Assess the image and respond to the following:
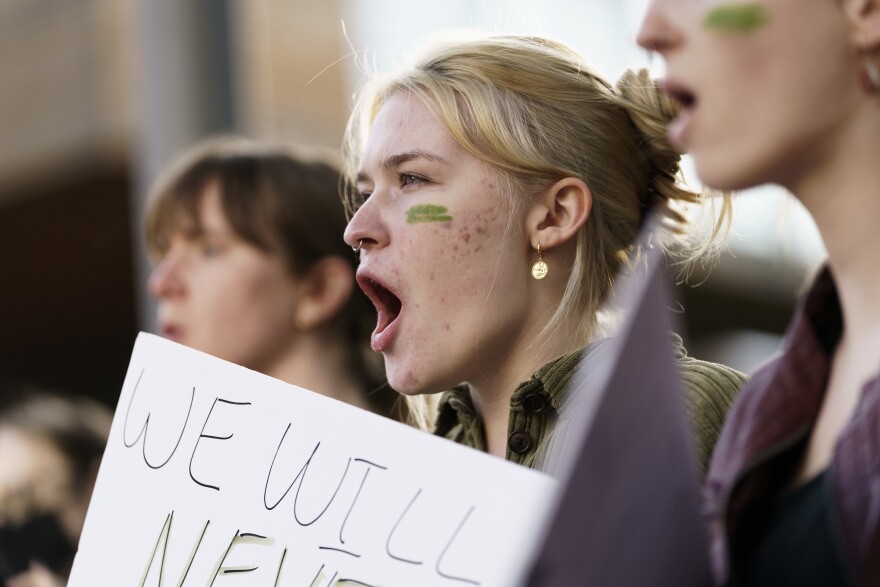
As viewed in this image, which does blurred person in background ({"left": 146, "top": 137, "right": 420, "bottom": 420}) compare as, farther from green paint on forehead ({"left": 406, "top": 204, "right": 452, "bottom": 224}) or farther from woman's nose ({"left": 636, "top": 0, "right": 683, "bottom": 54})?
woman's nose ({"left": 636, "top": 0, "right": 683, "bottom": 54})

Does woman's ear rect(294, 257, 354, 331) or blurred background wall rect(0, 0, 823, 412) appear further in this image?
blurred background wall rect(0, 0, 823, 412)

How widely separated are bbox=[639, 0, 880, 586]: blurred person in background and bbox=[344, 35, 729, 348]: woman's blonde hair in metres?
0.64

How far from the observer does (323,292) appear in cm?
260

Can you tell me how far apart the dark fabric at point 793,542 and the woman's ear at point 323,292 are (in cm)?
154

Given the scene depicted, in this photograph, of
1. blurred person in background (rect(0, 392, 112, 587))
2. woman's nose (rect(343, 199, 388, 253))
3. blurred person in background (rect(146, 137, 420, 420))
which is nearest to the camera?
woman's nose (rect(343, 199, 388, 253))

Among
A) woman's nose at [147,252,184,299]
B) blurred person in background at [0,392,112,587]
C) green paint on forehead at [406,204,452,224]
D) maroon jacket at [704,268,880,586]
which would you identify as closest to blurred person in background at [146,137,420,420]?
woman's nose at [147,252,184,299]

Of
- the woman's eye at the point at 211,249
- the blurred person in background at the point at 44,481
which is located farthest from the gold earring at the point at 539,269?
the blurred person in background at the point at 44,481

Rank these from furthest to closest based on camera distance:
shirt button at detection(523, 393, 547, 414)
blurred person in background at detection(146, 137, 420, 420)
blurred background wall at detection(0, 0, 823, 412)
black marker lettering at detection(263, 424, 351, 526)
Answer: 1. blurred background wall at detection(0, 0, 823, 412)
2. blurred person in background at detection(146, 137, 420, 420)
3. shirt button at detection(523, 393, 547, 414)
4. black marker lettering at detection(263, 424, 351, 526)

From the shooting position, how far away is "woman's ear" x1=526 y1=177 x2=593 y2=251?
1.78m

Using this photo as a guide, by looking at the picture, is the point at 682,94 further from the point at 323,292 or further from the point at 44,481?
the point at 44,481

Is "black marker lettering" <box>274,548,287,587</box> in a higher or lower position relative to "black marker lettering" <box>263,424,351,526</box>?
lower

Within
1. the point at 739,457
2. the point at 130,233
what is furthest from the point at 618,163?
the point at 130,233

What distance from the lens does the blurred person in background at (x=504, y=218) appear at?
5.60 feet

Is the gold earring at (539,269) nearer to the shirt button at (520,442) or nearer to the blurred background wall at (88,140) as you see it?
the shirt button at (520,442)
